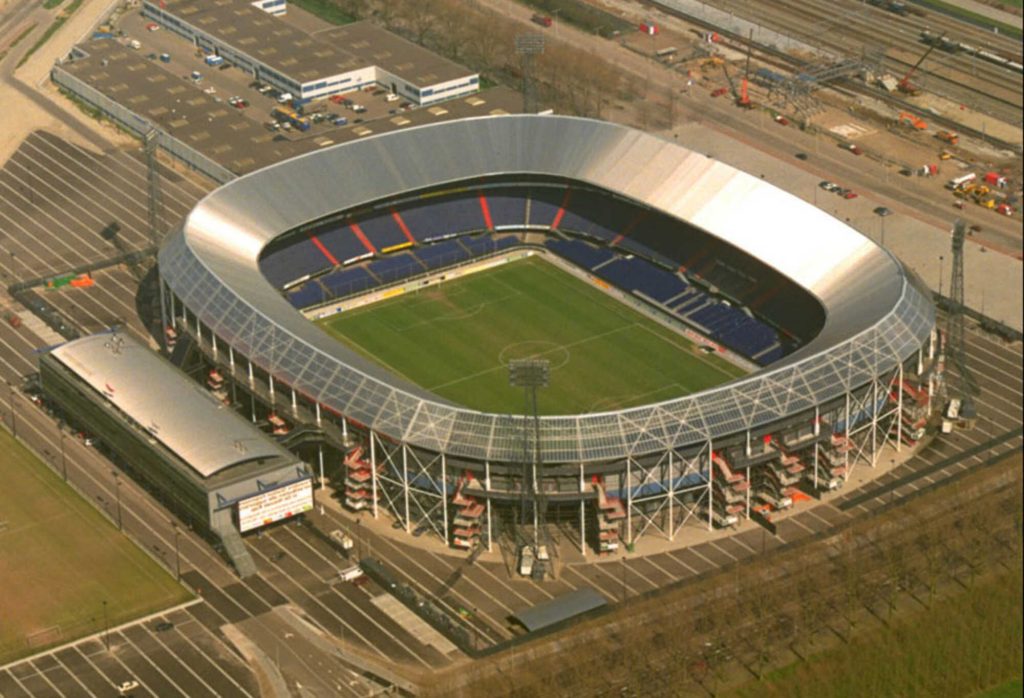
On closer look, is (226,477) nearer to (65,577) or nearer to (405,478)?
(405,478)

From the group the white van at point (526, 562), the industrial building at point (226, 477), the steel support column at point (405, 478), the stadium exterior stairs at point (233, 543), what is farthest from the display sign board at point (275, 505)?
the white van at point (526, 562)

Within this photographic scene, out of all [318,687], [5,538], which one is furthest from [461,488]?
[5,538]

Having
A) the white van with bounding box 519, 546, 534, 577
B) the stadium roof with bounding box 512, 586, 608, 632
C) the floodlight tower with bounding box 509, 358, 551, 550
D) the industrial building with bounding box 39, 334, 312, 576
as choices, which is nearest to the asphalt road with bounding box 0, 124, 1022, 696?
the white van with bounding box 519, 546, 534, 577

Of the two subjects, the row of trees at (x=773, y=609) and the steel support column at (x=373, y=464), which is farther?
the steel support column at (x=373, y=464)

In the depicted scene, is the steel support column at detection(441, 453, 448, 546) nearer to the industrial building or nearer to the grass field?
the industrial building

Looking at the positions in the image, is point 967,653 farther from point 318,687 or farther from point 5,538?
point 5,538

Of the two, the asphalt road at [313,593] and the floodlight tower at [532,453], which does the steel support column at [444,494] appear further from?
the floodlight tower at [532,453]
